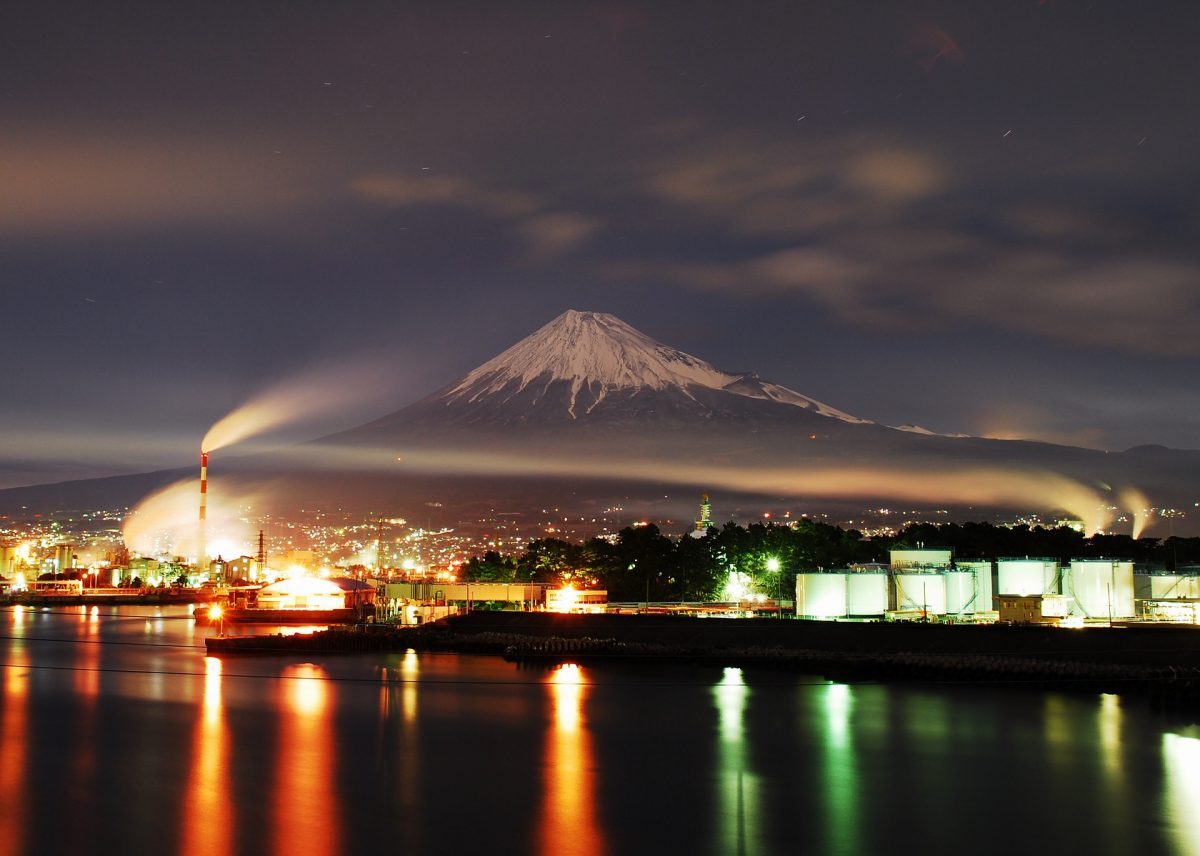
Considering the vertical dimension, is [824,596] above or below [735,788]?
above

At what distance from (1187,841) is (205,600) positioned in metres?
109

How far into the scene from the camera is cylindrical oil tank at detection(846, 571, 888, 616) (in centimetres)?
5031

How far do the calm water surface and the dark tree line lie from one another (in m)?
22.1

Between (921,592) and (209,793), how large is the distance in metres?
35.0

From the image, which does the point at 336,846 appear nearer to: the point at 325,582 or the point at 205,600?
the point at 325,582

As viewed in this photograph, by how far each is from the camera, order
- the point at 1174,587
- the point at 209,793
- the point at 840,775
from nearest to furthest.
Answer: the point at 209,793, the point at 840,775, the point at 1174,587

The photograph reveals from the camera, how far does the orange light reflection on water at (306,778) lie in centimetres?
2177

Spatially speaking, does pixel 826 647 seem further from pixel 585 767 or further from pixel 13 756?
pixel 13 756

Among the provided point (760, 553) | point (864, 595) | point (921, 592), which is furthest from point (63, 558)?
point (921, 592)

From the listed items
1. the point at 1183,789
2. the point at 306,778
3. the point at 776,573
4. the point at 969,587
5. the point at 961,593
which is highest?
the point at 776,573

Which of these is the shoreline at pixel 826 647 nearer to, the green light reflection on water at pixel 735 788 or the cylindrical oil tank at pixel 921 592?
the cylindrical oil tank at pixel 921 592

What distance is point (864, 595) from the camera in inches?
1988

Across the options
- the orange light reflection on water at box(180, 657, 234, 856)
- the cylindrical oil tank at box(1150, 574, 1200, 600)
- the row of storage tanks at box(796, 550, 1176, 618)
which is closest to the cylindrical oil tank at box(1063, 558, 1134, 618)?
the row of storage tanks at box(796, 550, 1176, 618)

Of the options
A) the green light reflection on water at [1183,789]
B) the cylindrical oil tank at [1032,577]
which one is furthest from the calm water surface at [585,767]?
the cylindrical oil tank at [1032,577]
